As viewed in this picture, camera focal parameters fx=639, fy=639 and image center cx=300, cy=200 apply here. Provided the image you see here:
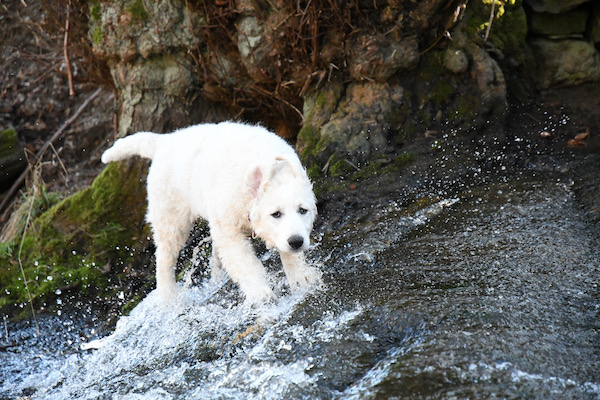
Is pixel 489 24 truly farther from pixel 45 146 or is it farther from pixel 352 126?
pixel 45 146

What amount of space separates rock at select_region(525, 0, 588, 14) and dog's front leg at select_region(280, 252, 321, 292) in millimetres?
4553

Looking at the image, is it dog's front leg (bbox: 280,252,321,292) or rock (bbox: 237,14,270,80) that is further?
rock (bbox: 237,14,270,80)

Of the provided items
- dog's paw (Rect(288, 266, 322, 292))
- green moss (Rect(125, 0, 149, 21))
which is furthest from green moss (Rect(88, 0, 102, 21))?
dog's paw (Rect(288, 266, 322, 292))

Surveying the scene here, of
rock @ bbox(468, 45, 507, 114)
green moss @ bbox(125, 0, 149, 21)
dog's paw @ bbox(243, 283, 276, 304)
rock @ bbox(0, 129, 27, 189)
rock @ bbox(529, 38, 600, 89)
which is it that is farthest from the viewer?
rock @ bbox(0, 129, 27, 189)

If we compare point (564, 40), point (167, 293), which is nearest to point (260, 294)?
point (167, 293)

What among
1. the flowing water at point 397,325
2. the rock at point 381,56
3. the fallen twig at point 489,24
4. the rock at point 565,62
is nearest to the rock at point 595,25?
the rock at point 565,62

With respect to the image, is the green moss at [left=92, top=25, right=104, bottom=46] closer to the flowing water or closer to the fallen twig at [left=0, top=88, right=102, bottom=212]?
the fallen twig at [left=0, top=88, right=102, bottom=212]

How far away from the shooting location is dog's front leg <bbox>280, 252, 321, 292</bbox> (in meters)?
4.91

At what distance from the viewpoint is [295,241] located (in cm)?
439

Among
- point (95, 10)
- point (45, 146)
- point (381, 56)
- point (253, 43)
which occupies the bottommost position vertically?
point (381, 56)

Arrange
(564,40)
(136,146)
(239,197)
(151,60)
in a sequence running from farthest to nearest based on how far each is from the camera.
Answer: (151,60)
(564,40)
(136,146)
(239,197)

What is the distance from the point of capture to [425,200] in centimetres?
608

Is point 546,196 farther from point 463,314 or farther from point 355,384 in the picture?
point 355,384

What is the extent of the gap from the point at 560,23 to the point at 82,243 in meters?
6.16
